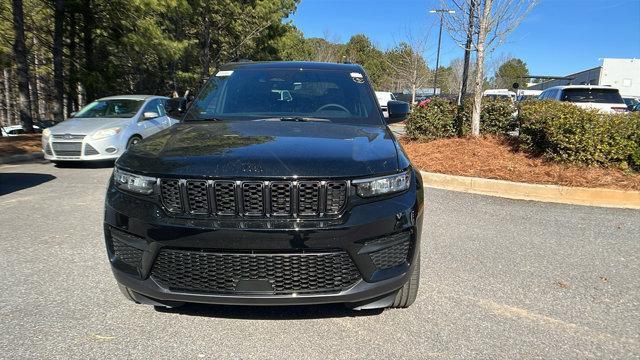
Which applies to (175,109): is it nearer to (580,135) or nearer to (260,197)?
(260,197)

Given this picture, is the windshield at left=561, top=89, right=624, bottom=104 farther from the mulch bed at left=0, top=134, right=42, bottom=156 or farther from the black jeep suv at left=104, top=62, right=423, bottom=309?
the mulch bed at left=0, top=134, right=42, bottom=156

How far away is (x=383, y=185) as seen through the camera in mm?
2463

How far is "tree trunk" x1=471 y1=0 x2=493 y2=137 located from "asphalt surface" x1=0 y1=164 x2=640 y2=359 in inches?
186

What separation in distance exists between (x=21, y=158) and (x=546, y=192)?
1082cm

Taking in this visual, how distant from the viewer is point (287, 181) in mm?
2305

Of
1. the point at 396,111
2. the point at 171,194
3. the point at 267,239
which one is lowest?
the point at 267,239

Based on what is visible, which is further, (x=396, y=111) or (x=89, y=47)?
(x=89, y=47)

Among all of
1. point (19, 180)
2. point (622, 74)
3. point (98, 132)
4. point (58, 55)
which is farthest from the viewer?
point (622, 74)

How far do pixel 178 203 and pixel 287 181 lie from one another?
0.61 meters

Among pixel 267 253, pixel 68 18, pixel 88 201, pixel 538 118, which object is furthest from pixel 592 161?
pixel 68 18

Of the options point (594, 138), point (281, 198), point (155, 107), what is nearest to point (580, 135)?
point (594, 138)

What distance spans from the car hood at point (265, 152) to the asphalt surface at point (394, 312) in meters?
1.06

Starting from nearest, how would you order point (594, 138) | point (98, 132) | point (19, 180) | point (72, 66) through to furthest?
point (594, 138) → point (19, 180) → point (98, 132) → point (72, 66)

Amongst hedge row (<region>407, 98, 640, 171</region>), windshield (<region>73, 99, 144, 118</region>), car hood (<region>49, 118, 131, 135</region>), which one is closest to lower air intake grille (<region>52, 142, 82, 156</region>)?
car hood (<region>49, 118, 131, 135</region>)
